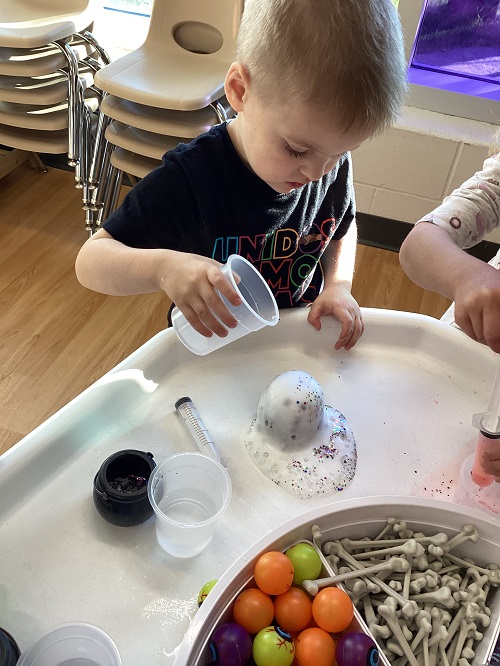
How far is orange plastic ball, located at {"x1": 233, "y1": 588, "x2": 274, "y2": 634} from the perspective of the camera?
0.49 m

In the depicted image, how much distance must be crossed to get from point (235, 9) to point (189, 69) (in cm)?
19

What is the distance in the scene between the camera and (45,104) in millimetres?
1610

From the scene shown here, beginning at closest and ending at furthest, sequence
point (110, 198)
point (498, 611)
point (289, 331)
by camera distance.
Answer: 1. point (498, 611)
2. point (289, 331)
3. point (110, 198)

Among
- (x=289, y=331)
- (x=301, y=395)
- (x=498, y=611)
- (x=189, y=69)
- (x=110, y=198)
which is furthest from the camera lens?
(x=110, y=198)

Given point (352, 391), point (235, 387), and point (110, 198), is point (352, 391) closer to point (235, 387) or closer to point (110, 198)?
point (235, 387)

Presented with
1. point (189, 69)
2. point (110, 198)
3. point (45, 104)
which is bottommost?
point (110, 198)

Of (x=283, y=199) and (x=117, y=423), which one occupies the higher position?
(x=283, y=199)

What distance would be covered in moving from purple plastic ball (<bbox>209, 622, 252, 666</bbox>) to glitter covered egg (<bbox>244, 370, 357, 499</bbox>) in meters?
0.17

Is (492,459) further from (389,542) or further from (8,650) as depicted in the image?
(8,650)

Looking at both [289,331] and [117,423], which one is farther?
[289,331]

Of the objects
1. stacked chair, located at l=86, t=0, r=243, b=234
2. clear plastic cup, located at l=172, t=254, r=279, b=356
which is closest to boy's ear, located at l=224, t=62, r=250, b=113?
clear plastic cup, located at l=172, t=254, r=279, b=356

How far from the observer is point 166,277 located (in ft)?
1.96

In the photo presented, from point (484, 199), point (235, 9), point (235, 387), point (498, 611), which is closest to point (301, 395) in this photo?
point (235, 387)

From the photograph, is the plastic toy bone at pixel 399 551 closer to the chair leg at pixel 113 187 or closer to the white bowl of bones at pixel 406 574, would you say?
the white bowl of bones at pixel 406 574
